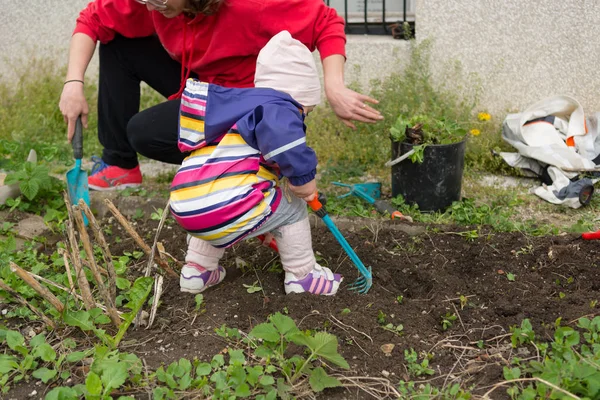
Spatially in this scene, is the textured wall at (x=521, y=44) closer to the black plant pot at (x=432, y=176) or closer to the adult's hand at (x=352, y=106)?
the black plant pot at (x=432, y=176)

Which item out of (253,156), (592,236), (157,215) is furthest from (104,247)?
(592,236)

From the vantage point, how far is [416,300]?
2.66 meters

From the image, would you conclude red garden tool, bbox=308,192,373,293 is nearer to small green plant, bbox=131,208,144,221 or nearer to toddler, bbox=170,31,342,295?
toddler, bbox=170,31,342,295

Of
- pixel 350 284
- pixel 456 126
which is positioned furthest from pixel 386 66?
pixel 350 284

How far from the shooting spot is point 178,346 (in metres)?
2.35

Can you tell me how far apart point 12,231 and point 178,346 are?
5.09 feet

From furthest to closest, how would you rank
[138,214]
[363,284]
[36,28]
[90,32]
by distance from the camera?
1. [36,28]
2. [138,214]
3. [90,32]
4. [363,284]

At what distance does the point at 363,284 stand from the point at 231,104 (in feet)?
3.00

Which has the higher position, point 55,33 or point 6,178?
point 55,33

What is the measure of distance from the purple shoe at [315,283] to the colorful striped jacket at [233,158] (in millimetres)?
310

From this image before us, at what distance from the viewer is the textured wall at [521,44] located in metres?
4.23

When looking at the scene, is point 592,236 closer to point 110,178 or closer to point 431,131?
point 431,131

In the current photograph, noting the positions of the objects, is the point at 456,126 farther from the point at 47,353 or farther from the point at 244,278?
the point at 47,353

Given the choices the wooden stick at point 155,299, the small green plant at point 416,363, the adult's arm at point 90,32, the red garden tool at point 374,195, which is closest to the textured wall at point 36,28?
the adult's arm at point 90,32
